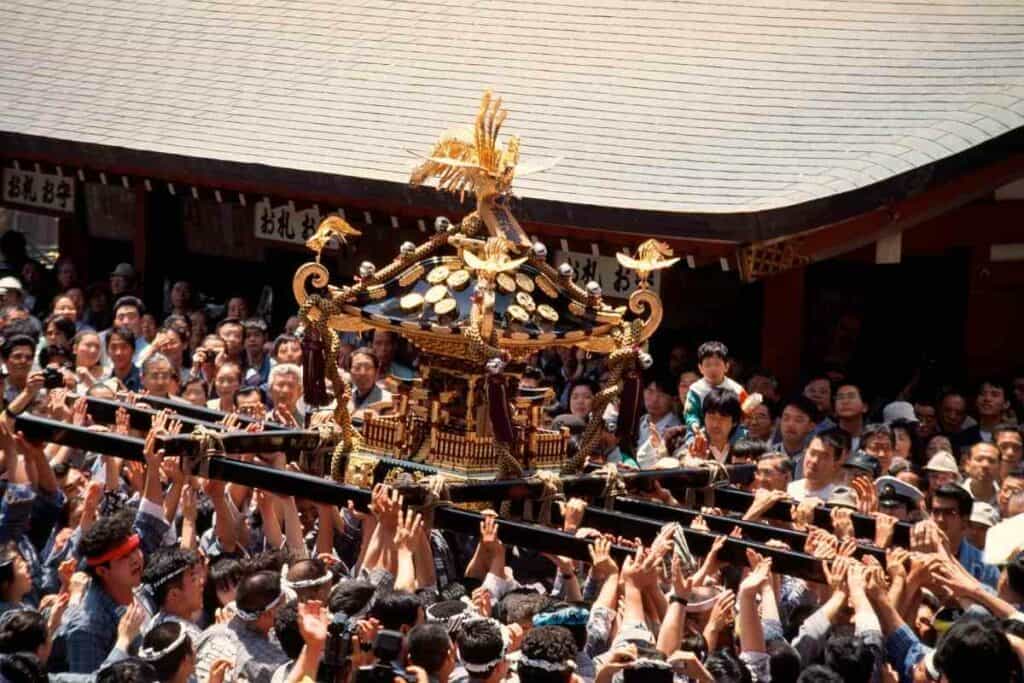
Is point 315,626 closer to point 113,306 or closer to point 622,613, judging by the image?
point 622,613

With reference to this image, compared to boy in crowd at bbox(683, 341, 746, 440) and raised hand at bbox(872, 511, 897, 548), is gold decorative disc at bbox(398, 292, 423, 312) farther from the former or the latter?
boy in crowd at bbox(683, 341, 746, 440)

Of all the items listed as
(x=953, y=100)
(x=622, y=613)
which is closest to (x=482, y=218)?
(x=622, y=613)

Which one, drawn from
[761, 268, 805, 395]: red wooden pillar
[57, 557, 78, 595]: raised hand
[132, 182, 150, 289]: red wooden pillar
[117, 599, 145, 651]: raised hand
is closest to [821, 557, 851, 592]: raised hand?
[117, 599, 145, 651]: raised hand

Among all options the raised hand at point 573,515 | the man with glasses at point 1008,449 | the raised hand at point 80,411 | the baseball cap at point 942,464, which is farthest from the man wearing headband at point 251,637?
the man with glasses at point 1008,449

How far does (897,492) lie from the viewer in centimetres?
816

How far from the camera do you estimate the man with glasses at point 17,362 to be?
35.6 feet

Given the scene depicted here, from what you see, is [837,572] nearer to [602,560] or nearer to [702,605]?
[702,605]

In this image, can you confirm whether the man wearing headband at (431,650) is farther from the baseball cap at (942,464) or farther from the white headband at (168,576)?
the baseball cap at (942,464)

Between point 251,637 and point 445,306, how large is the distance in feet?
6.55

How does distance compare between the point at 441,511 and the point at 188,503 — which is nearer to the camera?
the point at 441,511

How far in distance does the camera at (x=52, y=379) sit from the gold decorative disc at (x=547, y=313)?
2532mm

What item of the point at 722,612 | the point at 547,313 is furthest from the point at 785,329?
the point at 722,612

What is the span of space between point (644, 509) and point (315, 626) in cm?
A: 236

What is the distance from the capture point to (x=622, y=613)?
641 cm
